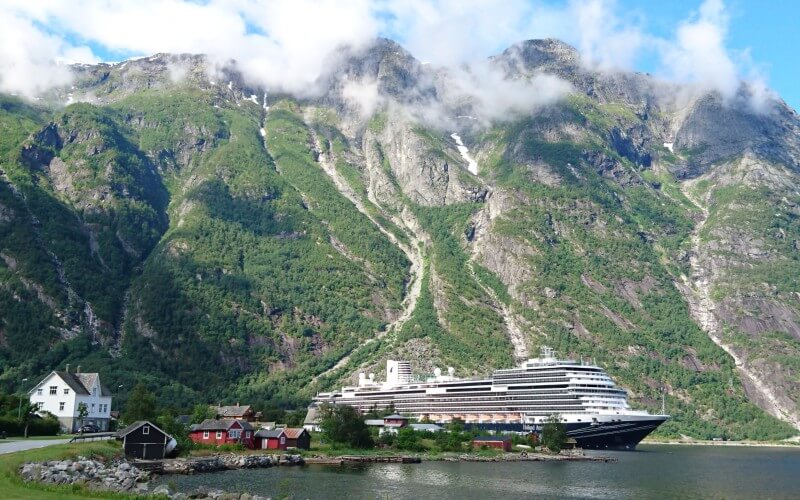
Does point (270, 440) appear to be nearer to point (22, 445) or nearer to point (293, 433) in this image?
point (293, 433)

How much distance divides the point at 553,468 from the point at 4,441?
59.4 metres

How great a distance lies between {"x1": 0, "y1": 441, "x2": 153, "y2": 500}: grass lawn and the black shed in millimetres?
6354

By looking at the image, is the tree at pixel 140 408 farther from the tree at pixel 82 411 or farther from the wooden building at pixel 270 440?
the wooden building at pixel 270 440

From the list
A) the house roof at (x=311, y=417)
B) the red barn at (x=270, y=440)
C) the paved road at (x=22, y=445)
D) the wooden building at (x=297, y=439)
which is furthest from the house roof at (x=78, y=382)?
the house roof at (x=311, y=417)

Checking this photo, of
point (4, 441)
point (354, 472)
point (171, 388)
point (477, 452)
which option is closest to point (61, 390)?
point (4, 441)

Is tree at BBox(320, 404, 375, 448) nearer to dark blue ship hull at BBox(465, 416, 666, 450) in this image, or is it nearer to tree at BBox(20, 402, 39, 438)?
tree at BBox(20, 402, 39, 438)

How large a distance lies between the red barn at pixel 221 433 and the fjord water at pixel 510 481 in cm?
1360

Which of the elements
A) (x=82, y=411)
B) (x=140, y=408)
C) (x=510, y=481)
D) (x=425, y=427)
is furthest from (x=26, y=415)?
(x=425, y=427)

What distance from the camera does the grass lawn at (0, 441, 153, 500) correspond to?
144 ft

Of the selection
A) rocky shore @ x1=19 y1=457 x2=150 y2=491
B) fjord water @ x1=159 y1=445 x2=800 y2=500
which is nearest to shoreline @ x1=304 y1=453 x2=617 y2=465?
fjord water @ x1=159 y1=445 x2=800 y2=500

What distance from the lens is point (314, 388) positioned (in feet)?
638

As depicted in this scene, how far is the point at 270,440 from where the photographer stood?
99.4 meters

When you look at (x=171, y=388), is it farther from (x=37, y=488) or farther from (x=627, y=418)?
(x=37, y=488)

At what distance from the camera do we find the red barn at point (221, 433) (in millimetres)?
96188
